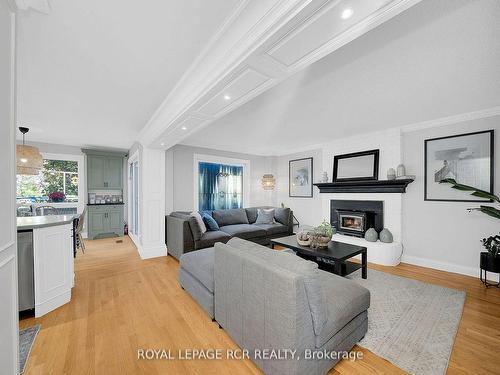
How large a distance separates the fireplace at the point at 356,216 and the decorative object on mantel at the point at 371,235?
24 centimetres

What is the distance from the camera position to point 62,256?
2.44m

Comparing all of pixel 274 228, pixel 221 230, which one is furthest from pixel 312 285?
pixel 274 228

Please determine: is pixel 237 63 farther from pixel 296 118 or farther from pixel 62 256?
pixel 62 256

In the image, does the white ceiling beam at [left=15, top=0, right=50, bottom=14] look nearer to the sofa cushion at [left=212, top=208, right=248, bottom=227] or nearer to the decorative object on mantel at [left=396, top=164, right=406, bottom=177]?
the sofa cushion at [left=212, top=208, right=248, bottom=227]

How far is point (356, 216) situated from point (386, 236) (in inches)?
27.5

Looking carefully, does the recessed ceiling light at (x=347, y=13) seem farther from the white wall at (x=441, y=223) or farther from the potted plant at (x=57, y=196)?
the potted plant at (x=57, y=196)

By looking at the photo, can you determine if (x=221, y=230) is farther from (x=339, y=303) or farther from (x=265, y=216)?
(x=339, y=303)

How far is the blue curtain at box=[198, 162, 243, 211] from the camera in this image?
5.45 metres

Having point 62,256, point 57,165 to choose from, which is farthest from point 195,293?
point 57,165

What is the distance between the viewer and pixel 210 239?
3906 mm

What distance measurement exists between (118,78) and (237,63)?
153 cm

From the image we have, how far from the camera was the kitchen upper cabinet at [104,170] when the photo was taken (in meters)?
5.58

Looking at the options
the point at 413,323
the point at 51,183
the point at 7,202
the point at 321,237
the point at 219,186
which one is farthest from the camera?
the point at 219,186

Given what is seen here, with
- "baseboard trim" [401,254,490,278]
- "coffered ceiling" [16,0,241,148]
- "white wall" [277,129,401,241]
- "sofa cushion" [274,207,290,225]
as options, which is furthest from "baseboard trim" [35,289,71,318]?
"baseboard trim" [401,254,490,278]
